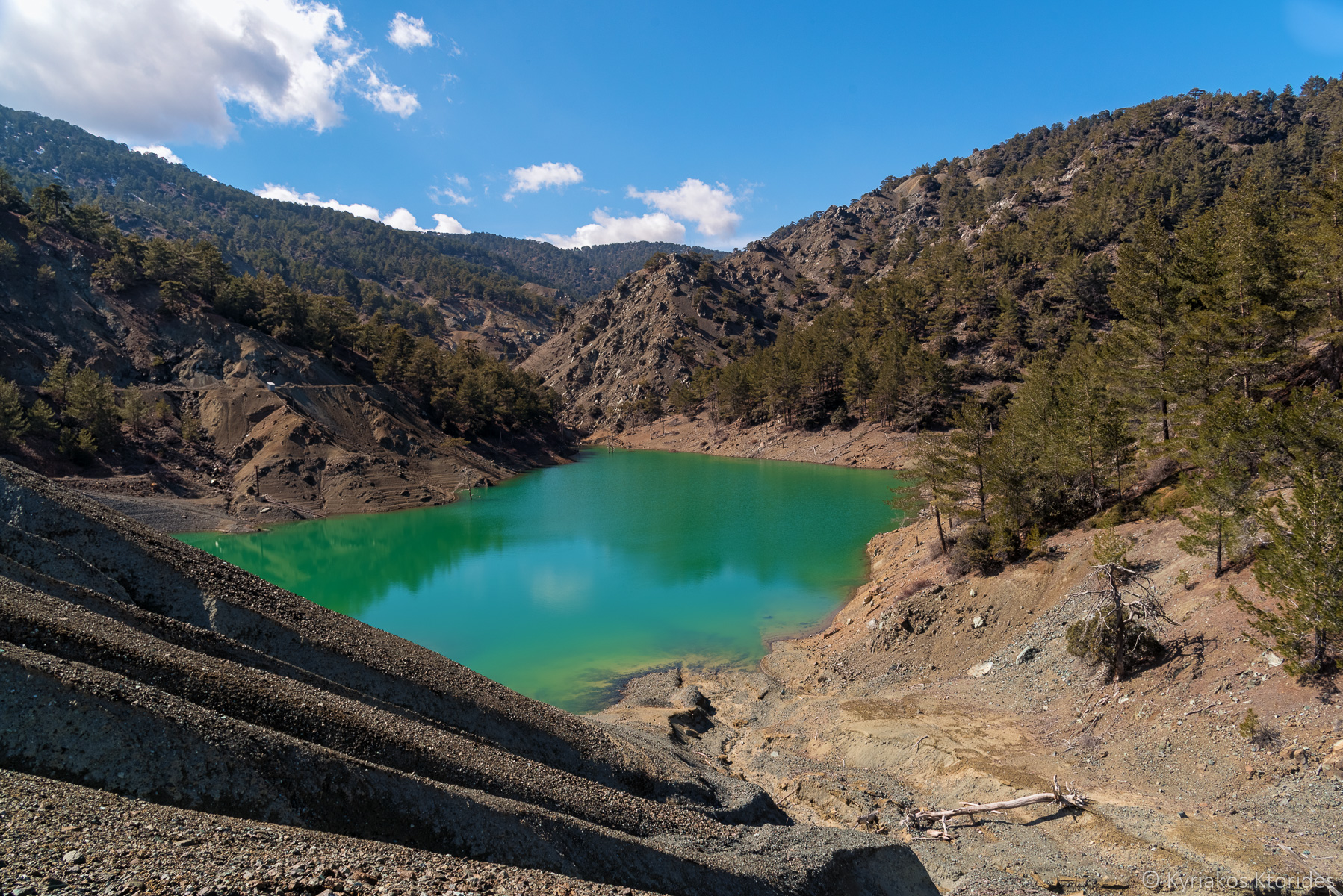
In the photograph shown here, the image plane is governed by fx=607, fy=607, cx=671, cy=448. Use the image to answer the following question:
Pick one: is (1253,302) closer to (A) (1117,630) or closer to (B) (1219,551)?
(B) (1219,551)

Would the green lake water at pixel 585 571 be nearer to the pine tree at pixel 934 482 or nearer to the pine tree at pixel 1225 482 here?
the pine tree at pixel 934 482

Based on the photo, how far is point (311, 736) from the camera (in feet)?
25.8

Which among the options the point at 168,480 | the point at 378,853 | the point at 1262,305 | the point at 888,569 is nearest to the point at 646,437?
the point at 168,480

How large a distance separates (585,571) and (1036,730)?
25631mm

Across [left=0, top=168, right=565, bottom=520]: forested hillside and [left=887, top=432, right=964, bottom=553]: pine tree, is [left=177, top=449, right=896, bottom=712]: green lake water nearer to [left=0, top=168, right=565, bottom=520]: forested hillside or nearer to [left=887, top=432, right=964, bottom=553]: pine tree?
[left=887, top=432, right=964, bottom=553]: pine tree

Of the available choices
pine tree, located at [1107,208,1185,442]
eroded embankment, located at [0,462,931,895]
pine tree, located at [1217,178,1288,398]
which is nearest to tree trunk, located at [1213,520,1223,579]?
pine tree, located at [1217,178,1288,398]

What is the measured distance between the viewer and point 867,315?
96.8 m

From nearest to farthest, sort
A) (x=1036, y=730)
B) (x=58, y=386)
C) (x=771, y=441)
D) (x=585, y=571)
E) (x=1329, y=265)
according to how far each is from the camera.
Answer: (x=1036, y=730), (x=1329, y=265), (x=585, y=571), (x=58, y=386), (x=771, y=441)

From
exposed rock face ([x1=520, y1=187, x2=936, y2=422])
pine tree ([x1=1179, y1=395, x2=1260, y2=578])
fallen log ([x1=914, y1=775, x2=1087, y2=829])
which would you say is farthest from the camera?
exposed rock face ([x1=520, y1=187, x2=936, y2=422])

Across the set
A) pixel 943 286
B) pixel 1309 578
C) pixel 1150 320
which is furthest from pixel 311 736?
pixel 943 286

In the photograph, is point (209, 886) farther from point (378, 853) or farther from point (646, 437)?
point (646, 437)

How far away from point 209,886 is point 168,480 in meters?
56.5

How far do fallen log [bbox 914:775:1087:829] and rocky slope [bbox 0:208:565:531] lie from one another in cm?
4872

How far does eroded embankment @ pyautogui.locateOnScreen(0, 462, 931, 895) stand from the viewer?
6059mm
